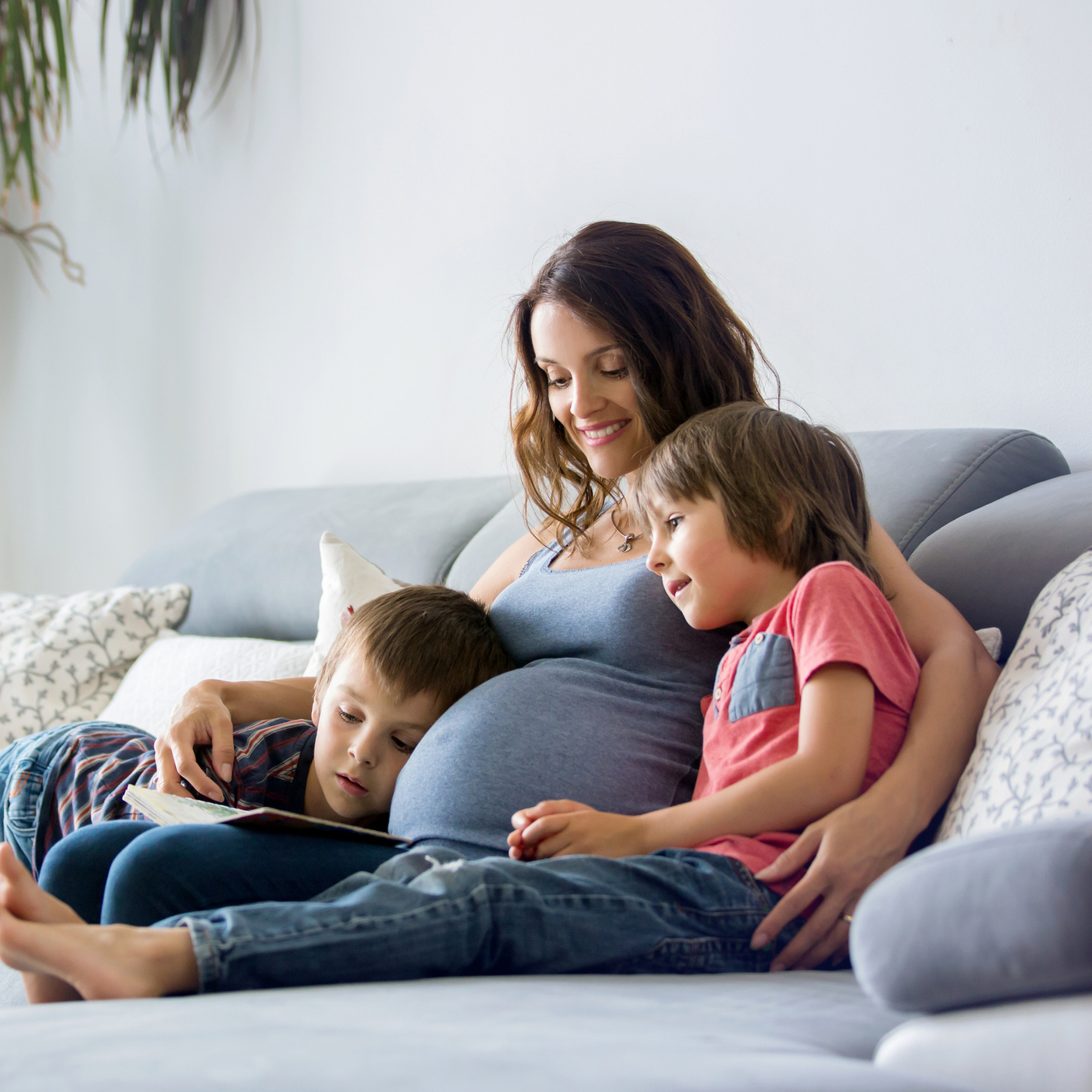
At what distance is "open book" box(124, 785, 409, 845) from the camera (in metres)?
0.89

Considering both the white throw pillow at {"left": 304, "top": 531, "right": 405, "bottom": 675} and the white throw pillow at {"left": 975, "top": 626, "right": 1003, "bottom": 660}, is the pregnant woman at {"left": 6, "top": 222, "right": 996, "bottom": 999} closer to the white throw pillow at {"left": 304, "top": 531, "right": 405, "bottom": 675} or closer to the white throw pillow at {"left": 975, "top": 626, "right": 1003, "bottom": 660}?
the white throw pillow at {"left": 975, "top": 626, "right": 1003, "bottom": 660}

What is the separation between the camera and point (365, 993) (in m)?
0.65

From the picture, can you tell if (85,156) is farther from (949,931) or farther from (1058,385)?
(949,931)

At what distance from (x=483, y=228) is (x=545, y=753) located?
56.0 inches

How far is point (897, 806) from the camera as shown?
85cm

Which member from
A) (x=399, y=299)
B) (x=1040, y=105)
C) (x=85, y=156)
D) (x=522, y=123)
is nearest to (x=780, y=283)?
(x=1040, y=105)

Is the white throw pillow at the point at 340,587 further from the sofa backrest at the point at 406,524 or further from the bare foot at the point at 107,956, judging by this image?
the bare foot at the point at 107,956

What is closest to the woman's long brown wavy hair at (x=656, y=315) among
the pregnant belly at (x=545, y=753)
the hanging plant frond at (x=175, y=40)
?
the pregnant belly at (x=545, y=753)

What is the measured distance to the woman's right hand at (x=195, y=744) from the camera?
1.12 m

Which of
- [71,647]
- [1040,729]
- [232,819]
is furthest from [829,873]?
[71,647]

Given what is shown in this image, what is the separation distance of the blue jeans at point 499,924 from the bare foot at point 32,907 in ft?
0.33

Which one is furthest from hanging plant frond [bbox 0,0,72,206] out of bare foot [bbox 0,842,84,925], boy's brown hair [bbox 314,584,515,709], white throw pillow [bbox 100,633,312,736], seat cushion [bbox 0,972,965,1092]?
seat cushion [bbox 0,972,965,1092]

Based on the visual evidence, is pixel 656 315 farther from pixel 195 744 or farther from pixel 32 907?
pixel 32 907

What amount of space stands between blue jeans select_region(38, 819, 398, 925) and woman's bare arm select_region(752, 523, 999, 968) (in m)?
0.38
